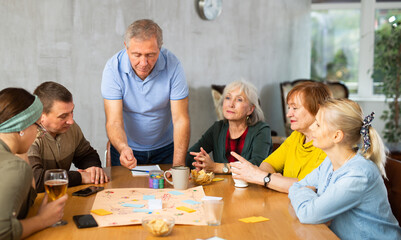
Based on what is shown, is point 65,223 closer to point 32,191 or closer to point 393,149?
point 32,191

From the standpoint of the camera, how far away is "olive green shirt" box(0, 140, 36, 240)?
4.34 feet

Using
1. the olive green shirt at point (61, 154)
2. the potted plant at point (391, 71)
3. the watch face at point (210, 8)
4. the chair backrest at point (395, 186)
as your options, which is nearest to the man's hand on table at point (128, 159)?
the olive green shirt at point (61, 154)

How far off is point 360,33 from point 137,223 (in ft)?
21.0

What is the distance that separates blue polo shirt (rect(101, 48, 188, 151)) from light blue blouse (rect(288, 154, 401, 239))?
1241 millimetres

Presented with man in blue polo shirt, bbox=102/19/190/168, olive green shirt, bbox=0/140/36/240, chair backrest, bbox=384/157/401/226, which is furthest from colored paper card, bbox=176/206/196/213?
chair backrest, bbox=384/157/401/226

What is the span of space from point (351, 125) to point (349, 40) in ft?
20.2

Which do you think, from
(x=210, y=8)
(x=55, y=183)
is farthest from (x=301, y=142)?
(x=210, y=8)

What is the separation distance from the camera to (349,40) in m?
7.50

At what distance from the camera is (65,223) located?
1.58 meters

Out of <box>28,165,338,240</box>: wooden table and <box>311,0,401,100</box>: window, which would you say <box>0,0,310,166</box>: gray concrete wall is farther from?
<box>28,165,338,240</box>: wooden table

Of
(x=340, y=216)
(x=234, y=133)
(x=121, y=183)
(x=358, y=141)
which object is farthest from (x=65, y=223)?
(x=234, y=133)

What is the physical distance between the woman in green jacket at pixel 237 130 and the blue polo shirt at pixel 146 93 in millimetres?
283

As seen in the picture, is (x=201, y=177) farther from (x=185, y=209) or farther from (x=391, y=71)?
(x=391, y=71)

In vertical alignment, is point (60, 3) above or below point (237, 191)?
above
